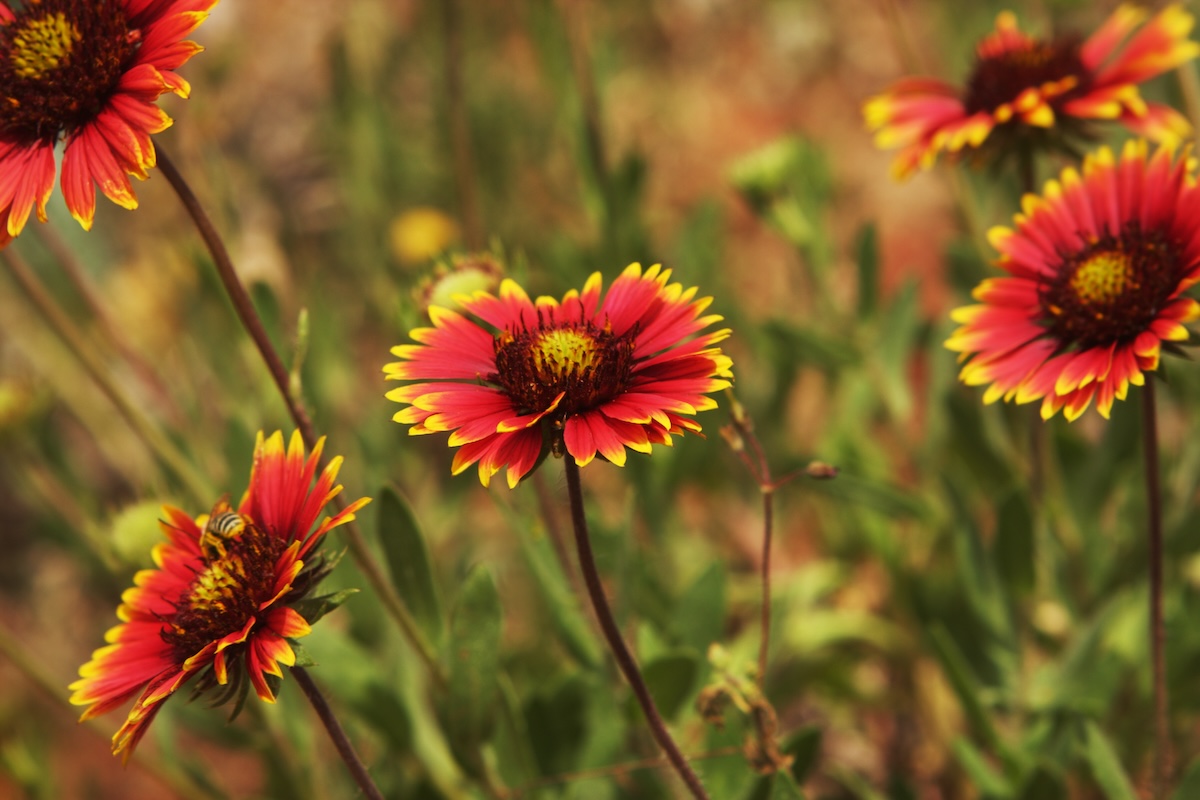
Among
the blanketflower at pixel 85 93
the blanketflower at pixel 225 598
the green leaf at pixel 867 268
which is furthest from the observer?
the green leaf at pixel 867 268

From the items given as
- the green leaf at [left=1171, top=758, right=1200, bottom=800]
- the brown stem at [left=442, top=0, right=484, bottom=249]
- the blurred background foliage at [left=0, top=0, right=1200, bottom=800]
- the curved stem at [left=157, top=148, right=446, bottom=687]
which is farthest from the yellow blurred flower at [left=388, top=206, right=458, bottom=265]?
the green leaf at [left=1171, top=758, right=1200, bottom=800]

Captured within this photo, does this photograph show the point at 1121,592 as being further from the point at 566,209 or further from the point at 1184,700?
the point at 566,209

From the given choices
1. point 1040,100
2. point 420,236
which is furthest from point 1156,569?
point 420,236

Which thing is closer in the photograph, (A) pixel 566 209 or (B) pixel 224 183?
(B) pixel 224 183

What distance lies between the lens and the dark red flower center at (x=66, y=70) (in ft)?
4.07

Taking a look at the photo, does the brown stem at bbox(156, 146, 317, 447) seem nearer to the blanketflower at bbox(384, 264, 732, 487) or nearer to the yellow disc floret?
the blanketflower at bbox(384, 264, 732, 487)

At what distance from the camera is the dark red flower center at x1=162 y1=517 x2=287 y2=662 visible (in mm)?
1122

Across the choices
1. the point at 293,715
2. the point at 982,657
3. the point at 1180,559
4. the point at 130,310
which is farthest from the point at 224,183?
the point at 1180,559

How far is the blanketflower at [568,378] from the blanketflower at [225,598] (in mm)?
131

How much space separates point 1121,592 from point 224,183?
2247mm

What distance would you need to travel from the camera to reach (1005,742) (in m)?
1.62

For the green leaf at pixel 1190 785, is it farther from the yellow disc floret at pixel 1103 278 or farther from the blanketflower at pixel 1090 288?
the yellow disc floret at pixel 1103 278

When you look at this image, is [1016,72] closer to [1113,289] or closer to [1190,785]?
[1113,289]

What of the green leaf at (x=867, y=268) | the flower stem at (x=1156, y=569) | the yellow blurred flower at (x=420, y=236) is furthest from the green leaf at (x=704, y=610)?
the yellow blurred flower at (x=420, y=236)
